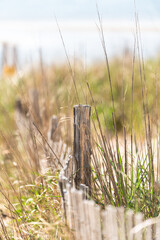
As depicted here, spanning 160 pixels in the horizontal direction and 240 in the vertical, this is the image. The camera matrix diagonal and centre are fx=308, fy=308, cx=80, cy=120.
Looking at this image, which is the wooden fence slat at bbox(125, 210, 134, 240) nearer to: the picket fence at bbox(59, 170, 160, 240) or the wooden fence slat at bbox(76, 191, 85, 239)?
the picket fence at bbox(59, 170, 160, 240)

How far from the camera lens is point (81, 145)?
1.56 m

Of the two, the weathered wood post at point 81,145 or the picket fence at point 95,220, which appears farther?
the weathered wood post at point 81,145

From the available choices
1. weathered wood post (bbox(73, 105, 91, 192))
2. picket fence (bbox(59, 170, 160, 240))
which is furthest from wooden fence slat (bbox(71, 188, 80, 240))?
weathered wood post (bbox(73, 105, 91, 192))

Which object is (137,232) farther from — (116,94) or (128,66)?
(128,66)

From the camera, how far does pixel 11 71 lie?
8.00 m

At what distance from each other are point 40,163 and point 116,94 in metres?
2.93

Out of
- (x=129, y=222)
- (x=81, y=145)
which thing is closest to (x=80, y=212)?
(x=129, y=222)

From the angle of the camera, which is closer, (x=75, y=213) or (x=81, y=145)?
(x=75, y=213)

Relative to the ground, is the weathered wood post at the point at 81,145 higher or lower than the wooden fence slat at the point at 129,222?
higher

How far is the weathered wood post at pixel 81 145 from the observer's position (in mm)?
1495

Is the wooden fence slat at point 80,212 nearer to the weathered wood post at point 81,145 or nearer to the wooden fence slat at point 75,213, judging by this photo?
the wooden fence slat at point 75,213

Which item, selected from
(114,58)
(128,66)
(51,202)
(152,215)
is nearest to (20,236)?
(51,202)

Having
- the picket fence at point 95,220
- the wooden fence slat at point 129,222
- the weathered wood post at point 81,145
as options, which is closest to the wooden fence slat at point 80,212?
the picket fence at point 95,220

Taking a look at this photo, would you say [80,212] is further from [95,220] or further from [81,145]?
[81,145]
